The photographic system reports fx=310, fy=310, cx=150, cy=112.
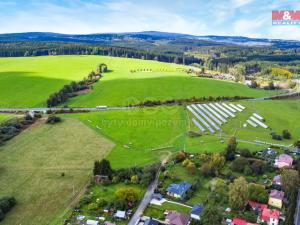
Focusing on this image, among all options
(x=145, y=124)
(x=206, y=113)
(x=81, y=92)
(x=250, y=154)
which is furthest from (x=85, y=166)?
(x=81, y=92)

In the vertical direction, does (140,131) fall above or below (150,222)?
above

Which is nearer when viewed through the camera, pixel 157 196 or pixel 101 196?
pixel 157 196

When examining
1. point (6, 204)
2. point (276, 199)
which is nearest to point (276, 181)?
point (276, 199)

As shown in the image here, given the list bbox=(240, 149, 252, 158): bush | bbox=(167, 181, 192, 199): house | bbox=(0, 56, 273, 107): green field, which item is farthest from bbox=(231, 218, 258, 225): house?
bbox=(0, 56, 273, 107): green field

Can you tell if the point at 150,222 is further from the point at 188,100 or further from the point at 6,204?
the point at 188,100

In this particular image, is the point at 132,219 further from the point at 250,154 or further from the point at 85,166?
the point at 250,154

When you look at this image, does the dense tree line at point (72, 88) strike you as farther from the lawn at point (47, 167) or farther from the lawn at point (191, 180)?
the lawn at point (191, 180)

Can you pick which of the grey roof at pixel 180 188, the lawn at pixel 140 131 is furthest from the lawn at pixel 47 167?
the grey roof at pixel 180 188
